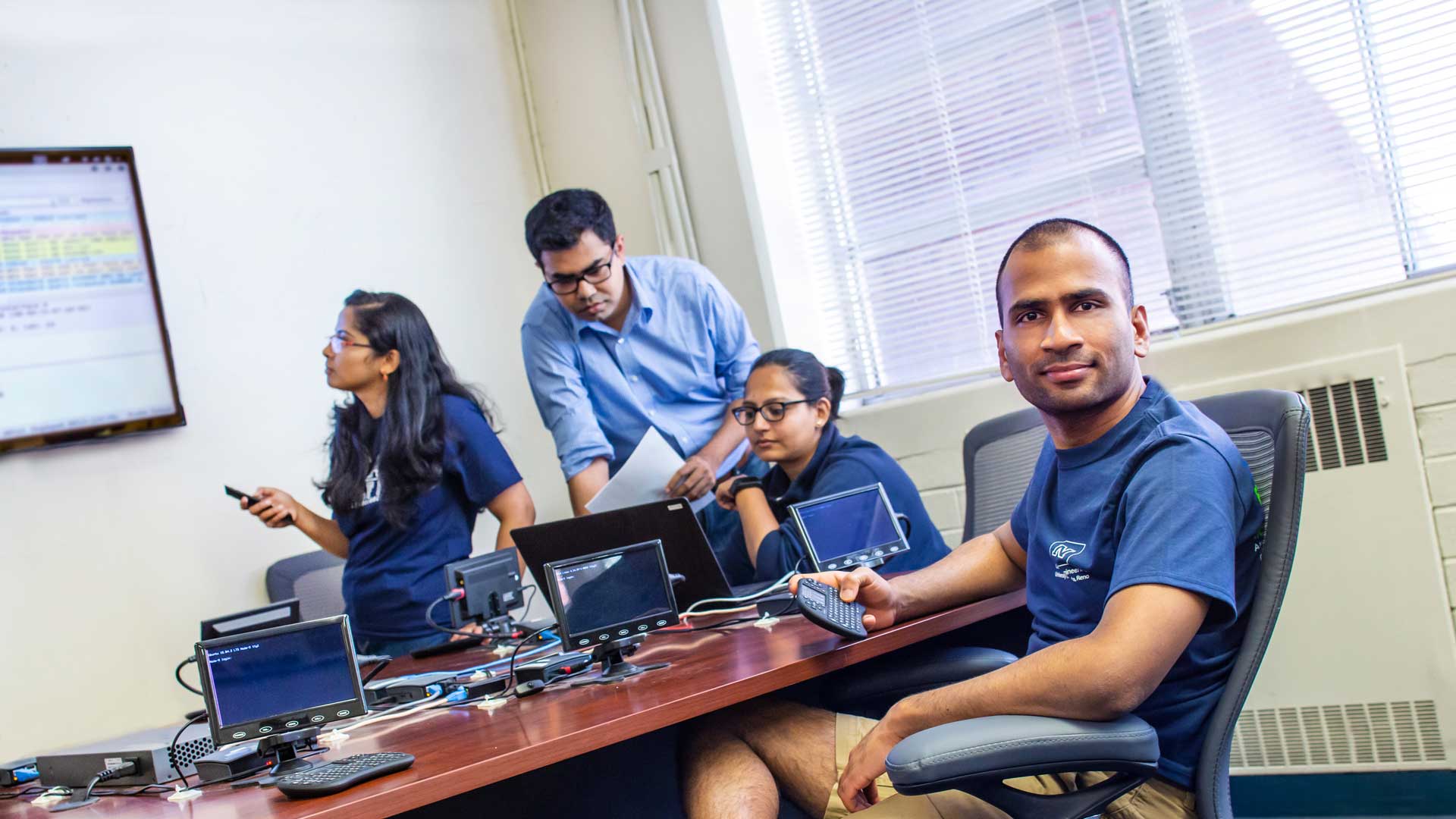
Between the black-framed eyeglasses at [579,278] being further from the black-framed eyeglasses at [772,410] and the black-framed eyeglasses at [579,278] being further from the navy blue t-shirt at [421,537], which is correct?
the black-framed eyeglasses at [772,410]

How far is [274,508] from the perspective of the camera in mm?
2609

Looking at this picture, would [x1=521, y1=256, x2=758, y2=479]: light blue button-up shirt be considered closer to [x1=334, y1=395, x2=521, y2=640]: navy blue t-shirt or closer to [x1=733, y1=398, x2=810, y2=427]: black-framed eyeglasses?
[x1=334, y1=395, x2=521, y2=640]: navy blue t-shirt

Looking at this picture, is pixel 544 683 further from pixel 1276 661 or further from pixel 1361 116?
pixel 1361 116

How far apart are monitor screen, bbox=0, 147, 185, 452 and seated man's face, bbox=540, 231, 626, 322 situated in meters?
1.20

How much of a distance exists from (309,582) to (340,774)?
2.03m

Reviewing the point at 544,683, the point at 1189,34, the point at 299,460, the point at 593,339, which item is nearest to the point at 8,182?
the point at 299,460

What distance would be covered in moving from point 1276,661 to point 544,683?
1.68 metres

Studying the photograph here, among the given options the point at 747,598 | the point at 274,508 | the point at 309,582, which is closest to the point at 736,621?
the point at 747,598

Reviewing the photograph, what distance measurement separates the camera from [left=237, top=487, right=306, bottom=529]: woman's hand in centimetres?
256

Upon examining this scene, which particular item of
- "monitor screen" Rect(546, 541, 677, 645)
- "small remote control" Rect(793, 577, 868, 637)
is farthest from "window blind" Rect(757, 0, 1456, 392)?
"monitor screen" Rect(546, 541, 677, 645)

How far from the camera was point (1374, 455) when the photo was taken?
237 centimetres

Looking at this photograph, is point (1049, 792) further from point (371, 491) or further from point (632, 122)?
point (632, 122)

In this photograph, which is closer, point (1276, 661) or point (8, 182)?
point (1276, 661)

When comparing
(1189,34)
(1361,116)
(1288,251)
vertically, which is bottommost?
(1288,251)
